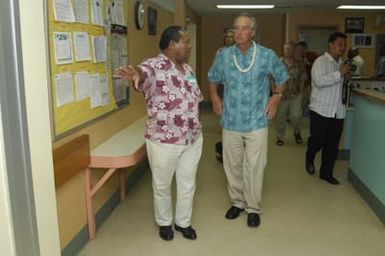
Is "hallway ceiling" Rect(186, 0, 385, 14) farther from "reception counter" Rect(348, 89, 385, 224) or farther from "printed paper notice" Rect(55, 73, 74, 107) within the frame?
"printed paper notice" Rect(55, 73, 74, 107)

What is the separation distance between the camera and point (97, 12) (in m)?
2.60

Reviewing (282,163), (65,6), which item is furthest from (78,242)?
(282,163)

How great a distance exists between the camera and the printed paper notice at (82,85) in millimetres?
2336

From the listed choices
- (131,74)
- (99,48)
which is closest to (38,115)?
(131,74)

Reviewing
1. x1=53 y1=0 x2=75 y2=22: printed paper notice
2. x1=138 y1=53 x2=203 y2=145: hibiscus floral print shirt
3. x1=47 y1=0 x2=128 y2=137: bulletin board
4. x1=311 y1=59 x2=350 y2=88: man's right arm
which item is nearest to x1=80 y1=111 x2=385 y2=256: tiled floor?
x1=138 y1=53 x2=203 y2=145: hibiscus floral print shirt

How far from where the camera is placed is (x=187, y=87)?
241 cm

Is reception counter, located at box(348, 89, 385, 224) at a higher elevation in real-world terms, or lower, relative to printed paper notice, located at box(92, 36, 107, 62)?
lower

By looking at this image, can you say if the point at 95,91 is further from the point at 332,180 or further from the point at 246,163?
the point at 332,180

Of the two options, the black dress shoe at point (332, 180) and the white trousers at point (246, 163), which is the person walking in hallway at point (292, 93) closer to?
the black dress shoe at point (332, 180)

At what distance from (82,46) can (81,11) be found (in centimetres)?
20

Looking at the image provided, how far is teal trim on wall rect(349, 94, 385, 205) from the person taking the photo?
9.91ft

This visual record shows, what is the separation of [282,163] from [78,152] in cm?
280

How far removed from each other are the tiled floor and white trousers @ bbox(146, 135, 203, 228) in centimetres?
16

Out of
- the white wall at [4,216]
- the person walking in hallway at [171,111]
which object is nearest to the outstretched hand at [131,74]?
the person walking in hallway at [171,111]
